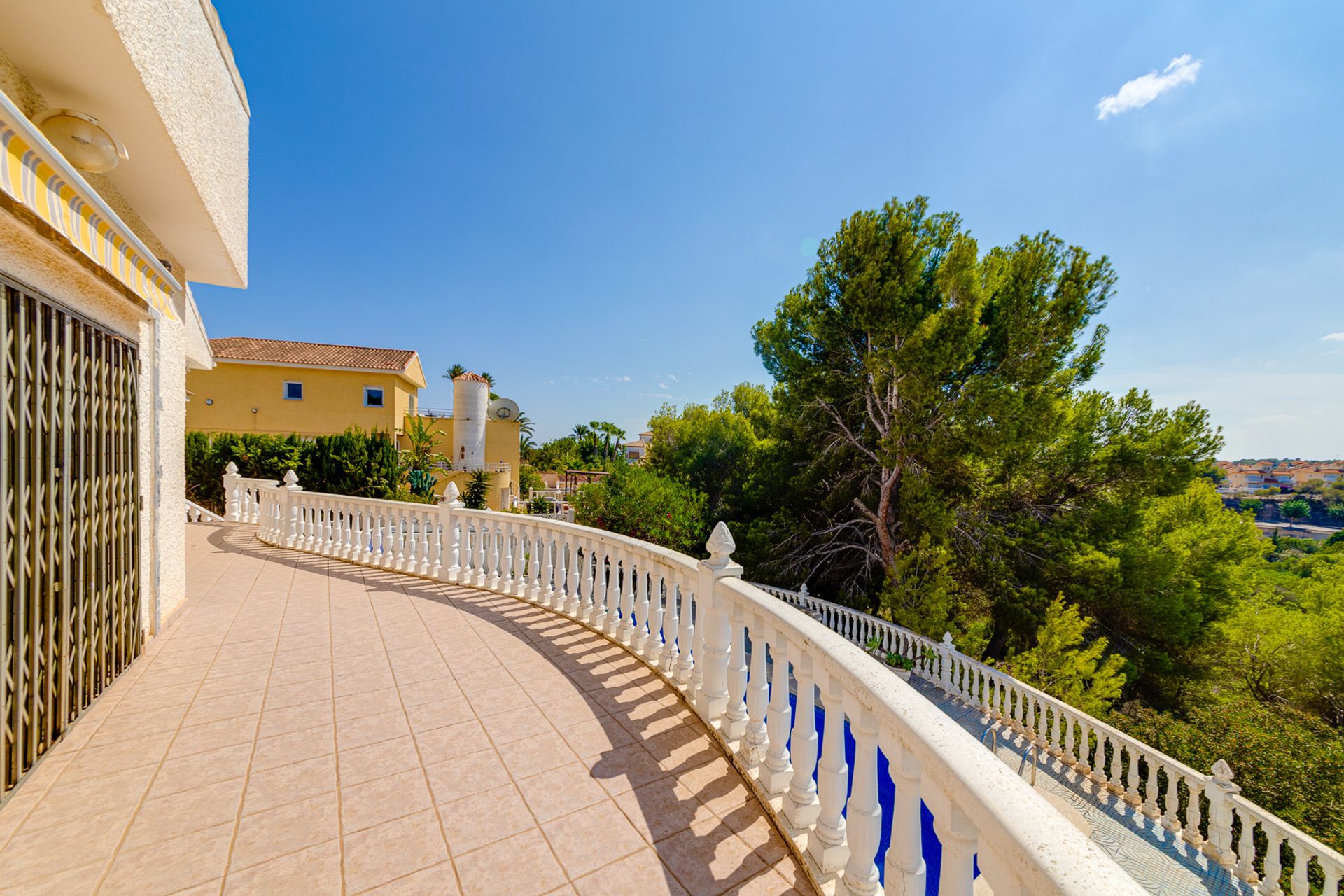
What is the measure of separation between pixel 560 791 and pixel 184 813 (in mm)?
1706

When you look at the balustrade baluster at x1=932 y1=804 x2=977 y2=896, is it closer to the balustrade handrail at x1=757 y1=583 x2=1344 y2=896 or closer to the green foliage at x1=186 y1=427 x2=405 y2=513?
the balustrade handrail at x1=757 y1=583 x2=1344 y2=896

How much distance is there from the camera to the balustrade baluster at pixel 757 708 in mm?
2453

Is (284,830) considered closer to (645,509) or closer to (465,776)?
(465,776)

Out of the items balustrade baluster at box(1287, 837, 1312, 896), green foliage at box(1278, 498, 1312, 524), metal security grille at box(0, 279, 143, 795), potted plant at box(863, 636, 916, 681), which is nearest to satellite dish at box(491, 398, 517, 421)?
potted plant at box(863, 636, 916, 681)

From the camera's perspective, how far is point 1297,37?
312 inches


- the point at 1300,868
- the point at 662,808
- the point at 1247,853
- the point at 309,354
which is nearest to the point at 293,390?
the point at 309,354

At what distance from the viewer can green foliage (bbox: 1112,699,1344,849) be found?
7105 millimetres

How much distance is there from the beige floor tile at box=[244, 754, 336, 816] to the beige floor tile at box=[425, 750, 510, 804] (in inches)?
19.4

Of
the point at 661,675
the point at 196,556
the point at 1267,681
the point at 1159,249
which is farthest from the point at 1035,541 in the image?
the point at 196,556

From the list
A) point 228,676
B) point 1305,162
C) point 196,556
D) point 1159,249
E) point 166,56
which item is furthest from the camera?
point 1159,249

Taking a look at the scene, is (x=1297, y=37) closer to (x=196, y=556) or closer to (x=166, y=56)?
(x=166, y=56)

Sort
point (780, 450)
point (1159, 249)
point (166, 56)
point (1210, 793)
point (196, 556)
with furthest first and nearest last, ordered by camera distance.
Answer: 1. point (780, 450)
2. point (1159, 249)
3. point (196, 556)
4. point (1210, 793)
5. point (166, 56)

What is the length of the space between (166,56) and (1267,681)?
2379 cm

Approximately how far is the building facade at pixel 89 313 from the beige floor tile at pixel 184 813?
27.5 inches
